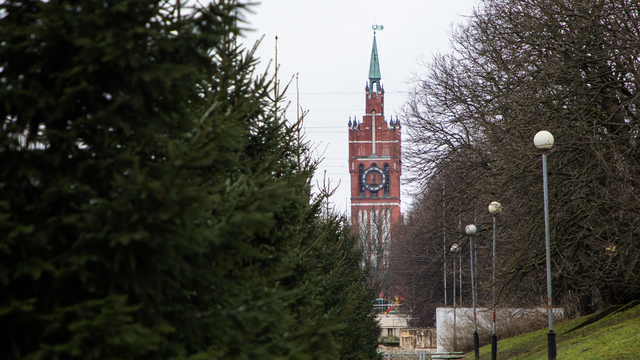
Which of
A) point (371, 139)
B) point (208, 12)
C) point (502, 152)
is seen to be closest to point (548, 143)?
point (502, 152)

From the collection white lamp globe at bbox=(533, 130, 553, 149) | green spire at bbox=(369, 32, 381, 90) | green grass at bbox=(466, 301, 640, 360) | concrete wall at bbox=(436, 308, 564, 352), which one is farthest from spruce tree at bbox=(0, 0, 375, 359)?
green spire at bbox=(369, 32, 381, 90)

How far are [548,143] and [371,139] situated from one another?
9467cm

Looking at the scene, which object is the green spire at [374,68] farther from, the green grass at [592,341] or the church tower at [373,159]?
the green grass at [592,341]

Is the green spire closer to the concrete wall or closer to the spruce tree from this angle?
the concrete wall

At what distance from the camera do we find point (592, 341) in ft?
43.3

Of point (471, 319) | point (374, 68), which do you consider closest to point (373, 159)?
point (374, 68)

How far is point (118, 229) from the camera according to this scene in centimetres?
285

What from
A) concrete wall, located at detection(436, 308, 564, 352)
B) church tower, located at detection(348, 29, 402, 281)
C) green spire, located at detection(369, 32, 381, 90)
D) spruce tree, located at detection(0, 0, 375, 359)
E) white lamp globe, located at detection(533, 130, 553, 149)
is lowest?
concrete wall, located at detection(436, 308, 564, 352)

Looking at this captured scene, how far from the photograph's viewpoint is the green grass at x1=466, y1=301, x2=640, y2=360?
11.4 m

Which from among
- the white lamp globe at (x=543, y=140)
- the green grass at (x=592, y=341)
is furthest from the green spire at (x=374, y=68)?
the white lamp globe at (x=543, y=140)

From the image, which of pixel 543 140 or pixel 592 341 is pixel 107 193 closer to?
pixel 543 140

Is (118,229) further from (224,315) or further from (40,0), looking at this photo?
(40,0)

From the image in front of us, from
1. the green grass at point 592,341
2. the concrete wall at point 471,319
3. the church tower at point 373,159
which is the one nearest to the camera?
the green grass at point 592,341

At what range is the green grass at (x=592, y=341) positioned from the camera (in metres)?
11.4
